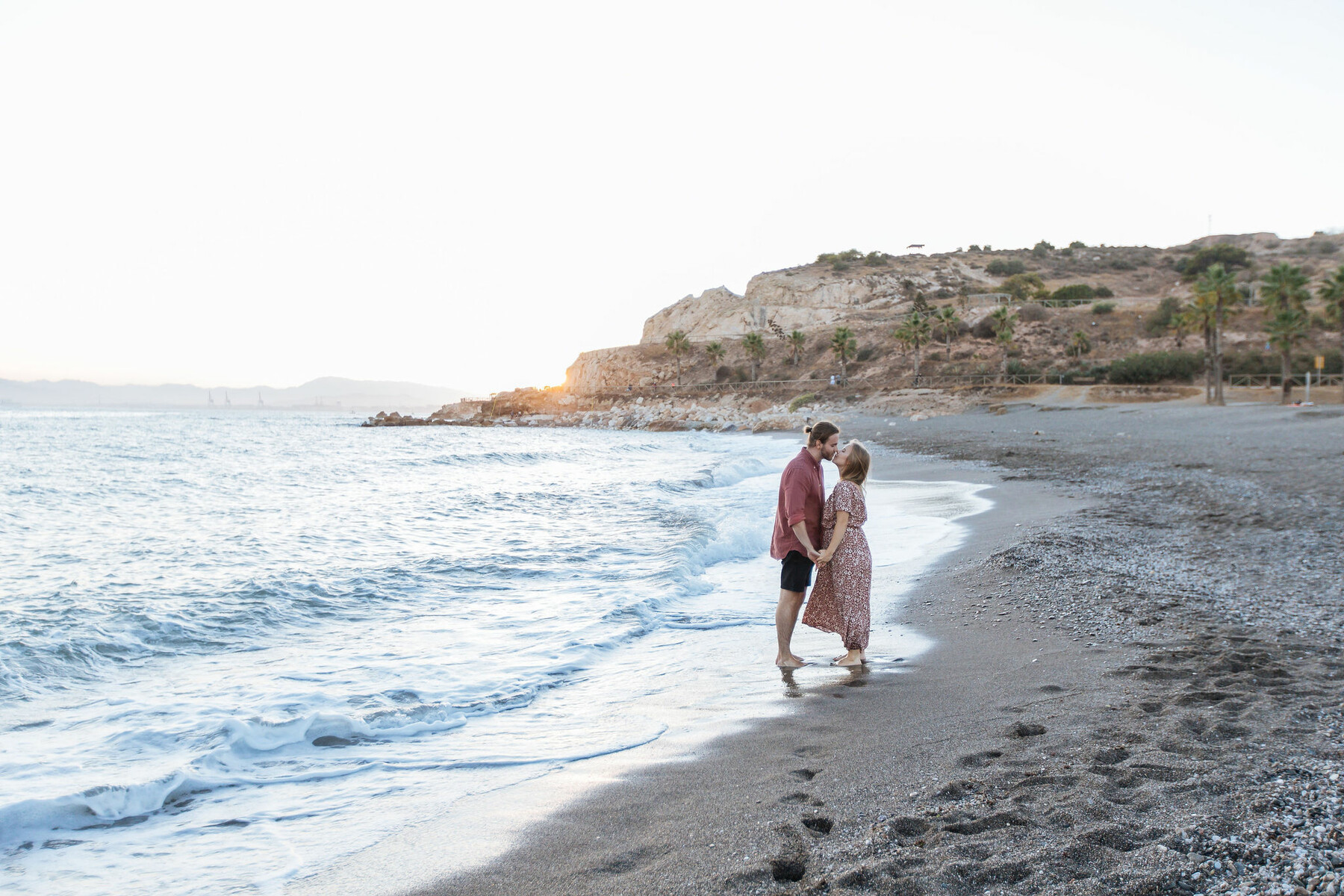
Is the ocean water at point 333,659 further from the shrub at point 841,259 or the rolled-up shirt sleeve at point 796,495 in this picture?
the shrub at point 841,259

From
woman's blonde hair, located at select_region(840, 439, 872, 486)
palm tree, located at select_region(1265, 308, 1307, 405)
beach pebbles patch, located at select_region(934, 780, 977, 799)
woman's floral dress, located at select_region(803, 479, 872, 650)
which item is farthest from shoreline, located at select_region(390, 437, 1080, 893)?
palm tree, located at select_region(1265, 308, 1307, 405)

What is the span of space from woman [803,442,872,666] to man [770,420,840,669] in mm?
83

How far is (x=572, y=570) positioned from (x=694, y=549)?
1.67 metres

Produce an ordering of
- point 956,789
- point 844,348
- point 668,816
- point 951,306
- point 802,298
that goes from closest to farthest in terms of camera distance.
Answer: point 956,789 < point 668,816 < point 844,348 < point 951,306 < point 802,298

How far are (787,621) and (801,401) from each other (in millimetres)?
51661

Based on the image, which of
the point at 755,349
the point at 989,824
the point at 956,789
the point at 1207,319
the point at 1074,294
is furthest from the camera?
the point at 1074,294

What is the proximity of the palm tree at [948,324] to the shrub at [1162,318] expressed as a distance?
13304 mm

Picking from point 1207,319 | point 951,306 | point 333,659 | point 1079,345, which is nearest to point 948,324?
point 951,306

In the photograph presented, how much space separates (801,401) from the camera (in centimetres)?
5584

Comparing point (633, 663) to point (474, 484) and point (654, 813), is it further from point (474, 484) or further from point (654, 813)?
point (474, 484)

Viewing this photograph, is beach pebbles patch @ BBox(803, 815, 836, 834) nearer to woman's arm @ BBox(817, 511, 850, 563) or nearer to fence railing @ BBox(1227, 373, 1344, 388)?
woman's arm @ BBox(817, 511, 850, 563)

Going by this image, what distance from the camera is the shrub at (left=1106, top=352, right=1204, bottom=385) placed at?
44.8 m

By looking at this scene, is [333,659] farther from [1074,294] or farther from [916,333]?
[1074,294]

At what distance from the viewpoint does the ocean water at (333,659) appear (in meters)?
3.44
